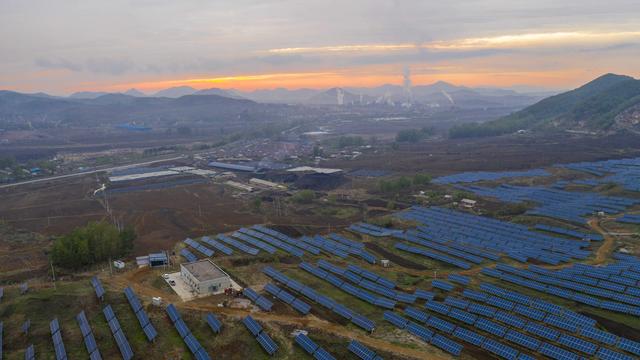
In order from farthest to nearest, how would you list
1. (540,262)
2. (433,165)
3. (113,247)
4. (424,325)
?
(433,165)
(113,247)
(540,262)
(424,325)

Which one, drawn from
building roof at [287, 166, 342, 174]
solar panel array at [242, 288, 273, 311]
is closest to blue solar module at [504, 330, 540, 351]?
solar panel array at [242, 288, 273, 311]

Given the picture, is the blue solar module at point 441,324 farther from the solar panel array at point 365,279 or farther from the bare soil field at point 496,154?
the bare soil field at point 496,154

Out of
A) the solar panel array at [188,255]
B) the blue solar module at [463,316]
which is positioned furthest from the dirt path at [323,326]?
the solar panel array at [188,255]

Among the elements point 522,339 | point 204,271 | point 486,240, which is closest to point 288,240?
point 204,271

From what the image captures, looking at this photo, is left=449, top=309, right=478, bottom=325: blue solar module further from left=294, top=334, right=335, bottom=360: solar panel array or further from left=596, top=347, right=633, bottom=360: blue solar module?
left=294, top=334, right=335, bottom=360: solar panel array

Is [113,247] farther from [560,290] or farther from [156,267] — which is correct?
[560,290]

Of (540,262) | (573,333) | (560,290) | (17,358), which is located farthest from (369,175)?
(17,358)

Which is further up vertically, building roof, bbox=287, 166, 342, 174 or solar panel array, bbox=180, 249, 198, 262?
solar panel array, bbox=180, 249, 198, 262
